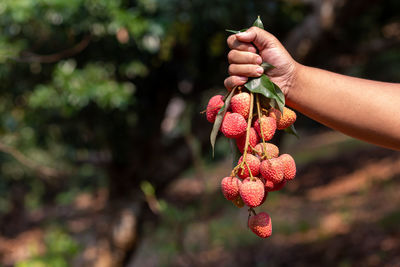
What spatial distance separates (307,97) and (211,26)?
2.58 m

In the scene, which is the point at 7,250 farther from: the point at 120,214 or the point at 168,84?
the point at 168,84

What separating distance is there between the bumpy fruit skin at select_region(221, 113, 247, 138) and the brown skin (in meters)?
0.15

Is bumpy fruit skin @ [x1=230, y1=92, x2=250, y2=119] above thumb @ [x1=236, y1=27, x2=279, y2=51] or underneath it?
underneath

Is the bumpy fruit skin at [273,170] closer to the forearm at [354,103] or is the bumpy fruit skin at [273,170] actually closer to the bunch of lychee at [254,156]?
the bunch of lychee at [254,156]

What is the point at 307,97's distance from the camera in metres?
1.29

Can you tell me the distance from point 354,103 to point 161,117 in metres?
3.86

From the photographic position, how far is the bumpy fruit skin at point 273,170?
101 cm

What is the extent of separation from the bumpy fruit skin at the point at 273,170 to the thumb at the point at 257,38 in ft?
1.28

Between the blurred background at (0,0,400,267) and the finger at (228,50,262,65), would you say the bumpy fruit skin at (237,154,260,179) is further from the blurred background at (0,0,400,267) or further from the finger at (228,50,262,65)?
the blurred background at (0,0,400,267)

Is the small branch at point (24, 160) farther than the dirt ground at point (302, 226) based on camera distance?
No

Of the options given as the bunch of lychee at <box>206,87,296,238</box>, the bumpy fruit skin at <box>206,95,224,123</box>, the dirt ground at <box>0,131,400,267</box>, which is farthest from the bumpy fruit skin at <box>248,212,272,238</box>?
the dirt ground at <box>0,131,400,267</box>

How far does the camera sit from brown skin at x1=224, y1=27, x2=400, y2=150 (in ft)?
3.95

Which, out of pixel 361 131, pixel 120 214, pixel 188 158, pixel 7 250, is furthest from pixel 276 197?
pixel 361 131

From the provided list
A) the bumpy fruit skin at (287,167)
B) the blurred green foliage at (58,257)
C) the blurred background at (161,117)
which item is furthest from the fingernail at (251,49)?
the blurred green foliage at (58,257)
